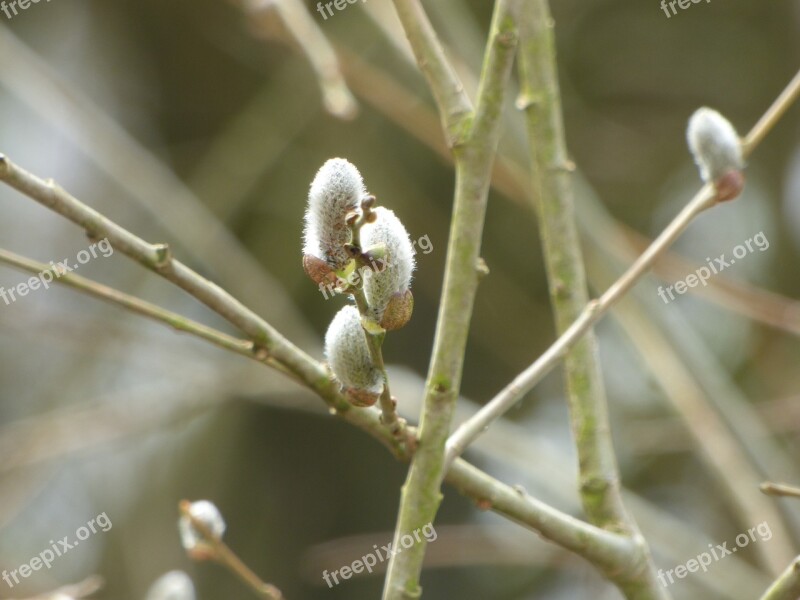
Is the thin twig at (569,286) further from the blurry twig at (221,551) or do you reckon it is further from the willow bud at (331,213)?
the willow bud at (331,213)

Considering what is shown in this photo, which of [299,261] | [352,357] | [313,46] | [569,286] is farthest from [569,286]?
[299,261]

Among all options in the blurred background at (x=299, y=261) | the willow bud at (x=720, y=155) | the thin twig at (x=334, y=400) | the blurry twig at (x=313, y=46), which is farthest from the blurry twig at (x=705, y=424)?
the thin twig at (x=334, y=400)

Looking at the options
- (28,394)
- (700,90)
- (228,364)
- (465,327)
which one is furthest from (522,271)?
(465,327)

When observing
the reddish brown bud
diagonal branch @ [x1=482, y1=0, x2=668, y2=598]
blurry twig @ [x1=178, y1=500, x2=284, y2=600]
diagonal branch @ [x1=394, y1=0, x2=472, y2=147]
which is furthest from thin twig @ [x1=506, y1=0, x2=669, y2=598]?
the reddish brown bud

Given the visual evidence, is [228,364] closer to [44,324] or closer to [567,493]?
[44,324]

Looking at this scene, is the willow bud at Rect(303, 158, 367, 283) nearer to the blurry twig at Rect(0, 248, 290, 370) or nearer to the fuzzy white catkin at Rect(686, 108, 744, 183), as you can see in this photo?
the blurry twig at Rect(0, 248, 290, 370)

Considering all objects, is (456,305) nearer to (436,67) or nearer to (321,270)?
(321,270)

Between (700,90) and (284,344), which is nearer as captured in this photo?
(284,344)
